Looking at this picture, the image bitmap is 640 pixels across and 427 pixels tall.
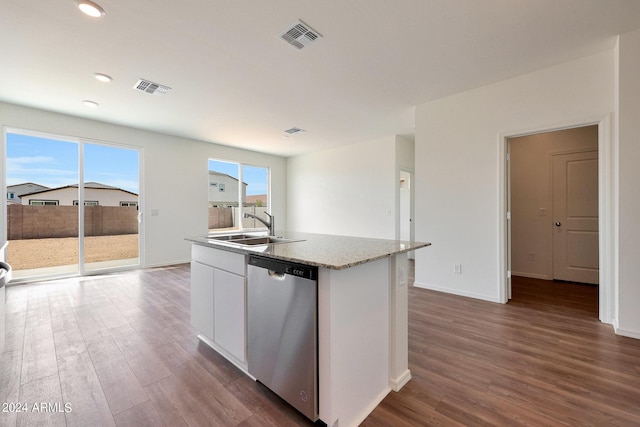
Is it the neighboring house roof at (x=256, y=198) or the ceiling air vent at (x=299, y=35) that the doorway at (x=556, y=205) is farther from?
the neighboring house roof at (x=256, y=198)

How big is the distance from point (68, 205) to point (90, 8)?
3.81 m

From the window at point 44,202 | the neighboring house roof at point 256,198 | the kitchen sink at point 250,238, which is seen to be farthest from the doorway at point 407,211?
the window at point 44,202

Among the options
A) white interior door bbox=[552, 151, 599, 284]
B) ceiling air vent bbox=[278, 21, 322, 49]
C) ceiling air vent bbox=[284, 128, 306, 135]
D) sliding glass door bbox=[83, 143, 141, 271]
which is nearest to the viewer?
ceiling air vent bbox=[278, 21, 322, 49]

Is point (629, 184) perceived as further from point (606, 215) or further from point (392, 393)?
point (392, 393)

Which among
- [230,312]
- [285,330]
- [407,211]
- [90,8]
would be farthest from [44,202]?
[407,211]

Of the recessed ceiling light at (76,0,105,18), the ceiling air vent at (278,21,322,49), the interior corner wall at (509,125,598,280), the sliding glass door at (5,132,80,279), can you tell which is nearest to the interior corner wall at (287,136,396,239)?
the interior corner wall at (509,125,598,280)

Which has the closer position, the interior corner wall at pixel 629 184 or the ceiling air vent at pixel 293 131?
the interior corner wall at pixel 629 184

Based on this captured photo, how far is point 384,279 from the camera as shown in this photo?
1.63m

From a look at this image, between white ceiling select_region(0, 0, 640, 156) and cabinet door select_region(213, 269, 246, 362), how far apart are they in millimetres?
2086

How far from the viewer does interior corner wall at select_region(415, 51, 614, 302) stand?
2746 millimetres

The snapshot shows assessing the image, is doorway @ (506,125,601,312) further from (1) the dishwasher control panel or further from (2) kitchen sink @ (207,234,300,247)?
(1) the dishwasher control panel

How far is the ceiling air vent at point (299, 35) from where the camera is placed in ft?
7.36

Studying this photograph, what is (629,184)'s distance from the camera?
7.78 ft

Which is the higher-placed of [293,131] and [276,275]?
[293,131]
